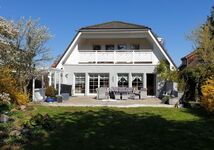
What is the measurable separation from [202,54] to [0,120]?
21.5 m

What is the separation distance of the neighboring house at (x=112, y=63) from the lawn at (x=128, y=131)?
1248 cm

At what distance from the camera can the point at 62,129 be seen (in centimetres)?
1241

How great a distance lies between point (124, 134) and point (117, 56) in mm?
19185

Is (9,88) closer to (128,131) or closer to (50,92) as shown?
(50,92)

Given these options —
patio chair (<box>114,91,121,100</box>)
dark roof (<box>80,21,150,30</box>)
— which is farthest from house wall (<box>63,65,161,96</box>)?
patio chair (<box>114,91,121,100</box>)

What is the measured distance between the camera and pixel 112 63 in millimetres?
30297

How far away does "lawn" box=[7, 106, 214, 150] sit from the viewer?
32.9ft

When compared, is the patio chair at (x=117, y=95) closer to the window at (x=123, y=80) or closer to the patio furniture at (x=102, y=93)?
the patio furniture at (x=102, y=93)

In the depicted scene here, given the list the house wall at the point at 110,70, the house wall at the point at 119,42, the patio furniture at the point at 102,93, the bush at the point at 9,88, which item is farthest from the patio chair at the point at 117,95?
the bush at the point at 9,88

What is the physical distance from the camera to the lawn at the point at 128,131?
32.9 ft

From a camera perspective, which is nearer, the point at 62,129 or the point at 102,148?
the point at 102,148

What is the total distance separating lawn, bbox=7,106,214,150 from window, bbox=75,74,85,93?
1328 cm

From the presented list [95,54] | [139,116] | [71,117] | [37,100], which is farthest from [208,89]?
[95,54]

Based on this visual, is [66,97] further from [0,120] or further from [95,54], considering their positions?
[0,120]
